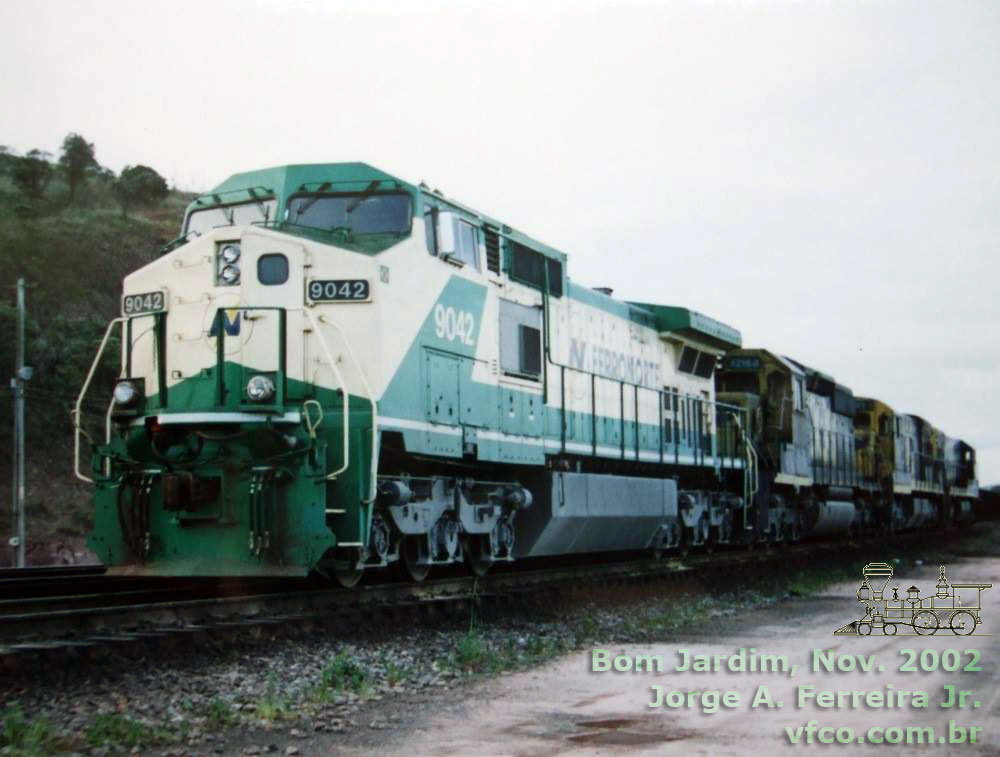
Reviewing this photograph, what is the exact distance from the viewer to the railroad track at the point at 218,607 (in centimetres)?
864

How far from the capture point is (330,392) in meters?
11.1

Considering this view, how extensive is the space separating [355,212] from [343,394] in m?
2.23

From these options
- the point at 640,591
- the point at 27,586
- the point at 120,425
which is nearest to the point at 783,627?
the point at 640,591

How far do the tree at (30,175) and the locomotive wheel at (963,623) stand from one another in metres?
50.6

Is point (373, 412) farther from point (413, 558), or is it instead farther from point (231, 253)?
point (413, 558)

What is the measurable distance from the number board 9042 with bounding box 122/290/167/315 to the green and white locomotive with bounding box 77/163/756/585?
21 mm

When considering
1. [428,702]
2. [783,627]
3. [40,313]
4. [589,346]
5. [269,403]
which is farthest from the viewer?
[40,313]

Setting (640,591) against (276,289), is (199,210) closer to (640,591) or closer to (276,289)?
(276,289)

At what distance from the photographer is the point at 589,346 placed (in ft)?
56.0

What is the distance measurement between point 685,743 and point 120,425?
6.91 meters

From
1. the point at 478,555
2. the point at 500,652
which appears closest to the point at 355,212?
the point at 478,555

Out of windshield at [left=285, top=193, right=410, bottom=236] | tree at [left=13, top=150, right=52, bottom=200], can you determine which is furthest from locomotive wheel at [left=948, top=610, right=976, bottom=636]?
tree at [left=13, top=150, right=52, bottom=200]

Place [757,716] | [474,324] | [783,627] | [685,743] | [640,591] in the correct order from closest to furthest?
[685,743]
[757,716]
[783,627]
[474,324]
[640,591]

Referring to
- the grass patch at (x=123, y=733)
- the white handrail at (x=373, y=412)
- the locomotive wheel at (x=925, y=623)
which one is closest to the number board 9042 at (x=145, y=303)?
the white handrail at (x=373, y=412)
